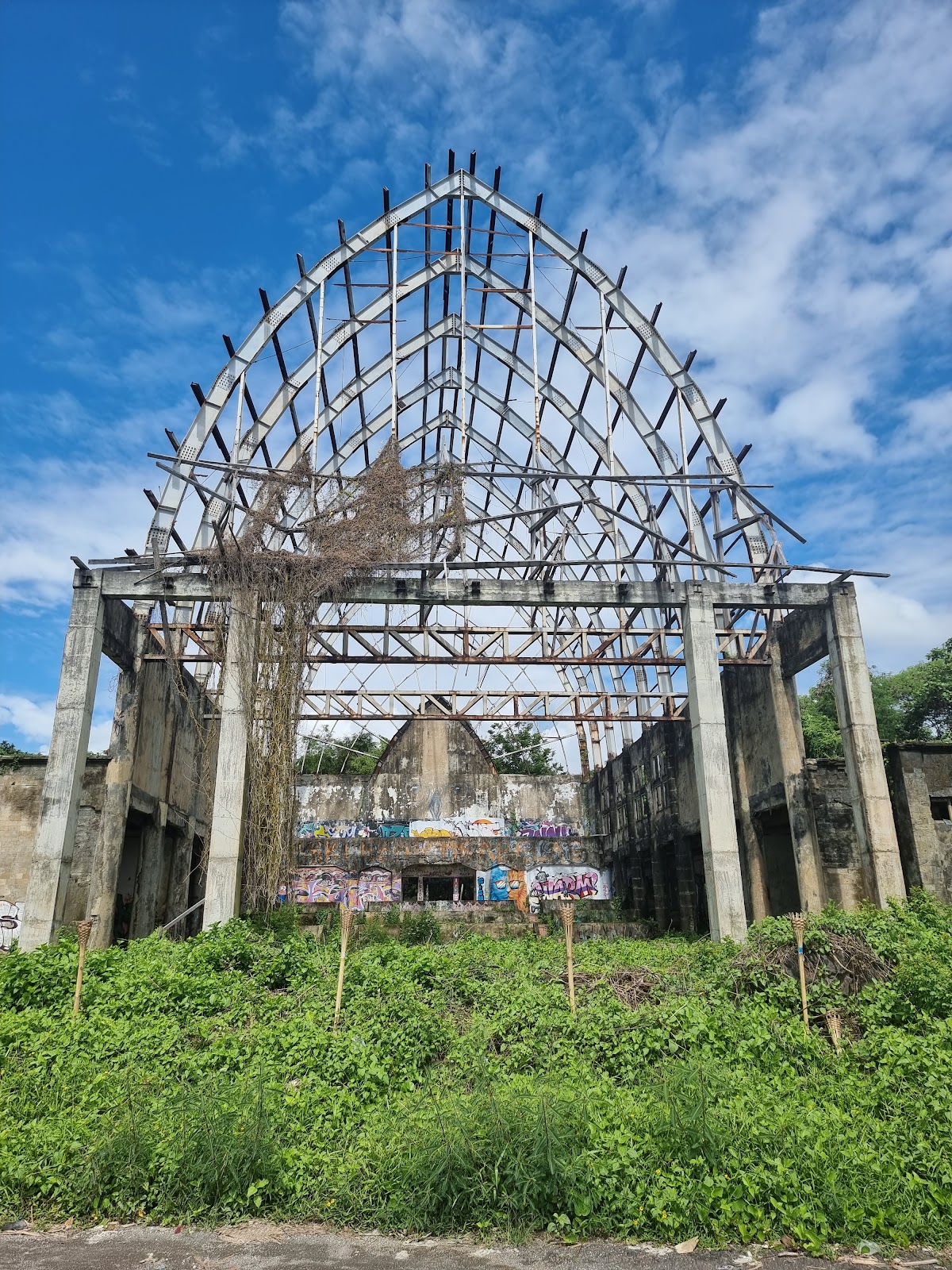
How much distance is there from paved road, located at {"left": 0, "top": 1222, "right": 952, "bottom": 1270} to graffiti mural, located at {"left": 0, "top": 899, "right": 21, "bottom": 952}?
13861 millimetres

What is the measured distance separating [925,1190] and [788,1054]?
2.88m

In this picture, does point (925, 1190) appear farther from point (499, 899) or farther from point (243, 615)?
point (499, 899)

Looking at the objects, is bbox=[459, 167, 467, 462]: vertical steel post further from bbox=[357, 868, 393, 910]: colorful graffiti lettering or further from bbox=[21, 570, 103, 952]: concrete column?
bbox=[357, 868, 393, 910]: colorful graffiti lettering

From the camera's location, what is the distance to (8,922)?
61.7 ft

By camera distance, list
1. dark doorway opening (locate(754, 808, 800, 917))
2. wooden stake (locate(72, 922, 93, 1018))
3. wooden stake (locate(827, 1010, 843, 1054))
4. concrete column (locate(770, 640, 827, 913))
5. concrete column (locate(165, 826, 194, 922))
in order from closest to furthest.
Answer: wooden stake (locate(827, 1010, 843, 1054)) → wooden stake (locate(72, 922, 93, 1018)) → concrete column (locate(770, 640, 827, 913)) → dark doorway opening (locate(754, 808, 800, 917)) → concrete column (locate(165, 826, 194, 922))

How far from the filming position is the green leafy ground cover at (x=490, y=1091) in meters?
6.43

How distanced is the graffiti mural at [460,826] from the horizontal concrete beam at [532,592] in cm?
1836

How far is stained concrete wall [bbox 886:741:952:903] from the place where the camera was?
63.1 ft

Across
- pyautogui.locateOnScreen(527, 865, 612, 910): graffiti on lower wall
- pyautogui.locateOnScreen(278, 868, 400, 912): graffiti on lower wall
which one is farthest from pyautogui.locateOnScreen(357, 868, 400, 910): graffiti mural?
pyautogui.locateOnScreen(527, 865, 612, 910): graffiti on lower wall

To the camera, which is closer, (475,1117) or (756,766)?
(475,1117)

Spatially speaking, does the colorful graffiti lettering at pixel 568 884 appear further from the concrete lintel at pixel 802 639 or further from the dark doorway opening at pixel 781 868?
the concrete lintel at pixel 802 639

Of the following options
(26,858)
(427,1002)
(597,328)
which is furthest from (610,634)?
(26,858)

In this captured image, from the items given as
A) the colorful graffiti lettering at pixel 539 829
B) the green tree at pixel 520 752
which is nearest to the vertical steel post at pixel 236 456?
the colorful graffiti lettering at pixel 539 829

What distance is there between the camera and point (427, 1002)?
1083cm
